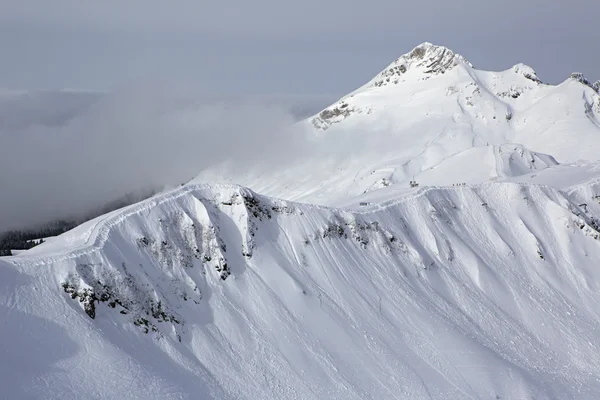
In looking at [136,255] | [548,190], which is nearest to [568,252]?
[548,190]

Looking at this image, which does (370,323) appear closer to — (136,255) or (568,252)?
(136,255)

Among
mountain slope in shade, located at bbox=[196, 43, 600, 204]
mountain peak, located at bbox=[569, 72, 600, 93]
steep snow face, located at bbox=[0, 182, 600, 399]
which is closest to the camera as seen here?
steep snow face, located at bbox=[0, 182, 600, 399]

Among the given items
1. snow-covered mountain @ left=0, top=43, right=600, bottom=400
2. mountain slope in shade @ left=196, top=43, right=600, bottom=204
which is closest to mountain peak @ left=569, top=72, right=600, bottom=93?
mountain slope in shade @ left=196, top=43, right=600, bottom=204

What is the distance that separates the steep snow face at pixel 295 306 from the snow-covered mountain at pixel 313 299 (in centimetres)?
14

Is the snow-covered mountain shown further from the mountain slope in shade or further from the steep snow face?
the mountain slope in shade

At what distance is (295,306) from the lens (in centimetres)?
5053

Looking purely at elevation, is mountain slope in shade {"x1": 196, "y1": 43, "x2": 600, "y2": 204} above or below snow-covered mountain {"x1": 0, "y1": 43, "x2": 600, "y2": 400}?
above

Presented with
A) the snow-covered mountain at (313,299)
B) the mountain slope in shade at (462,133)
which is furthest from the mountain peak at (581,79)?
the snow-covered mountain at (313,299)

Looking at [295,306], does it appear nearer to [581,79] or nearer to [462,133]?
[462,133]

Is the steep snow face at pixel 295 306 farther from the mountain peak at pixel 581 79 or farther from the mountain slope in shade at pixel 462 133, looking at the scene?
the mountain peak at pixel 581 79

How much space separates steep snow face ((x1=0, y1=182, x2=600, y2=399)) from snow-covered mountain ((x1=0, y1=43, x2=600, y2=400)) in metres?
0.14

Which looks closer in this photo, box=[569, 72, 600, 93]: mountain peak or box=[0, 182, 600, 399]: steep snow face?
box=[0, 182, 600, 399]: steep snow face

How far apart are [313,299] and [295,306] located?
217 cm

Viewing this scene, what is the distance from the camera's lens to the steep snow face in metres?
39.2
